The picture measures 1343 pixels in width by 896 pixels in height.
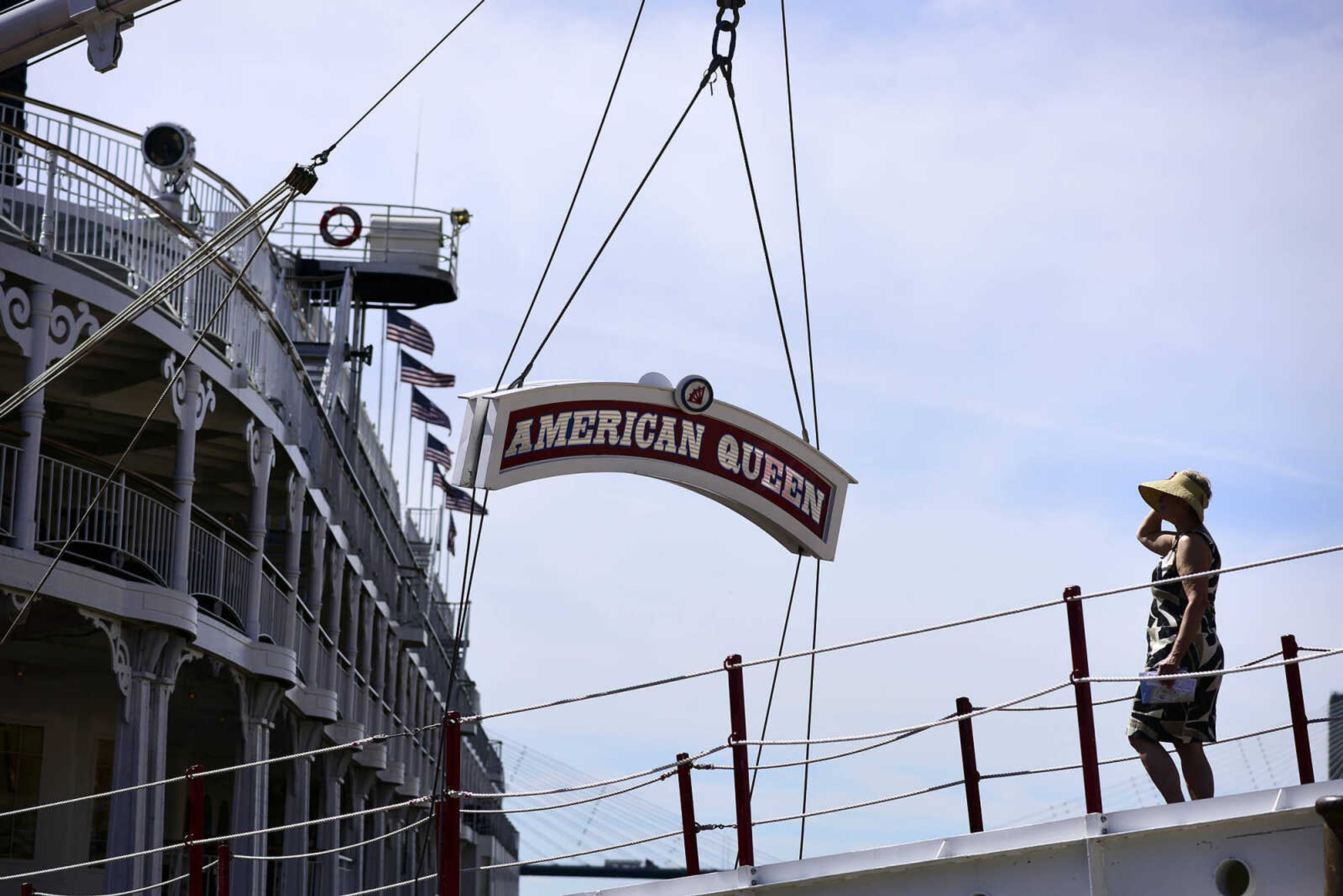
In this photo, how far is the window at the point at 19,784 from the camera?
19.6m

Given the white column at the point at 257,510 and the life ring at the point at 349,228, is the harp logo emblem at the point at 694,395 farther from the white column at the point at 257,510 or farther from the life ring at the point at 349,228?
the life ring at the point at 349,228

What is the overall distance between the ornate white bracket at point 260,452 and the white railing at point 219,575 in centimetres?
76

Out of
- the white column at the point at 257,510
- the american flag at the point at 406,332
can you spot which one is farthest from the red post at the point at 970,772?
the american flag at the point at 406,332

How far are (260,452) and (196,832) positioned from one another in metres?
10.0

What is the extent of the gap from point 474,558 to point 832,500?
8.81 feet

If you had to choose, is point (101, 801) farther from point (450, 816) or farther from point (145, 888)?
point (450, 816)

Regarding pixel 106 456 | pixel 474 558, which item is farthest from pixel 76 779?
pixel 474 558

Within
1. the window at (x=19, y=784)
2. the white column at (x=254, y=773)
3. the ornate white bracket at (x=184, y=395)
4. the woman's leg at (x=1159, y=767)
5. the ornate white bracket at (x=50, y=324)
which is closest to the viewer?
the woman's leg at (x=1159, y=767)

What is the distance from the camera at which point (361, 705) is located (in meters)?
27.4

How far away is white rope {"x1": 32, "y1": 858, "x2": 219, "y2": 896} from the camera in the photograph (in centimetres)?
1100

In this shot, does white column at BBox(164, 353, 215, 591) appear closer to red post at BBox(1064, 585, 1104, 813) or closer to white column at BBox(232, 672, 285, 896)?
white column at BBox(232, 672, 285, 896)

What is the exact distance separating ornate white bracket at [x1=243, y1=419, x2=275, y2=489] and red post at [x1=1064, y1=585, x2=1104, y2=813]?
44.0 feet

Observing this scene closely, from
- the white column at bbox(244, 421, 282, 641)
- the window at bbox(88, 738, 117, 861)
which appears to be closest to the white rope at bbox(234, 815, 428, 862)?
the white column at bbox(244, 421, 282, 641)

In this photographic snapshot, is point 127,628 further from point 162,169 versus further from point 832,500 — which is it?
point 832,500
